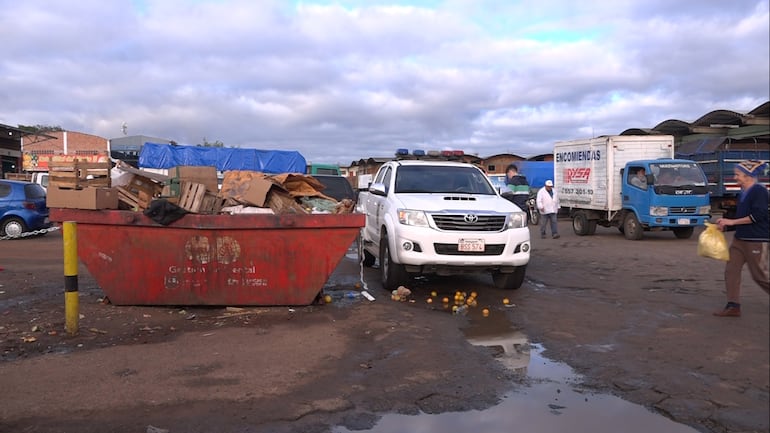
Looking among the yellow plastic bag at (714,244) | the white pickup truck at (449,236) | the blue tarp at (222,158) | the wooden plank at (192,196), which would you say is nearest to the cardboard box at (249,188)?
the wooden plank at (192,196)

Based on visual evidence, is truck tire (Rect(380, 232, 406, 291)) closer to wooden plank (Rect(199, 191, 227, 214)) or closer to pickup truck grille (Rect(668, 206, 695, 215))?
wooden plank (Rect(199, 191, 227, 214))

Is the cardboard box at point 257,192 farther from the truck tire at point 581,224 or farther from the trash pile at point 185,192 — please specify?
the truck tire at point 581,224

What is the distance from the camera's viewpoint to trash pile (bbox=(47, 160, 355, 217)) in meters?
6.52

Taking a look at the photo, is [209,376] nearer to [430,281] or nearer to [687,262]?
[430,281]

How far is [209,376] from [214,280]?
2098mm

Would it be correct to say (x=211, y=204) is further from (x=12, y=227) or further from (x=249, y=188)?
(x=12, y=227)

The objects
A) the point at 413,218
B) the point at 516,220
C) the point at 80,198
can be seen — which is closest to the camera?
the point at 80,198

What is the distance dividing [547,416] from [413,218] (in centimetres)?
400

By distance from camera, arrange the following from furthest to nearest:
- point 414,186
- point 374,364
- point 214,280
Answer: point 414,186 → point 214,280 → point 374,364

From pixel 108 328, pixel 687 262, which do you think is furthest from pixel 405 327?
pixel 687 262

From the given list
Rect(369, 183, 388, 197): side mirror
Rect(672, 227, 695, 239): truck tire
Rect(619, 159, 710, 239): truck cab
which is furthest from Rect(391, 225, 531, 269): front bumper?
Rect(672, 227, 695, 239): truck tire

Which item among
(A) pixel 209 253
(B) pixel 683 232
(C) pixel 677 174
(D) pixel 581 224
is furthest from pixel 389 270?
(D) pixel 581 224

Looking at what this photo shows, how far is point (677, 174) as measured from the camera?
48.7 feet

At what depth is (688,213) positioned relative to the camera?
14547 millimetres
